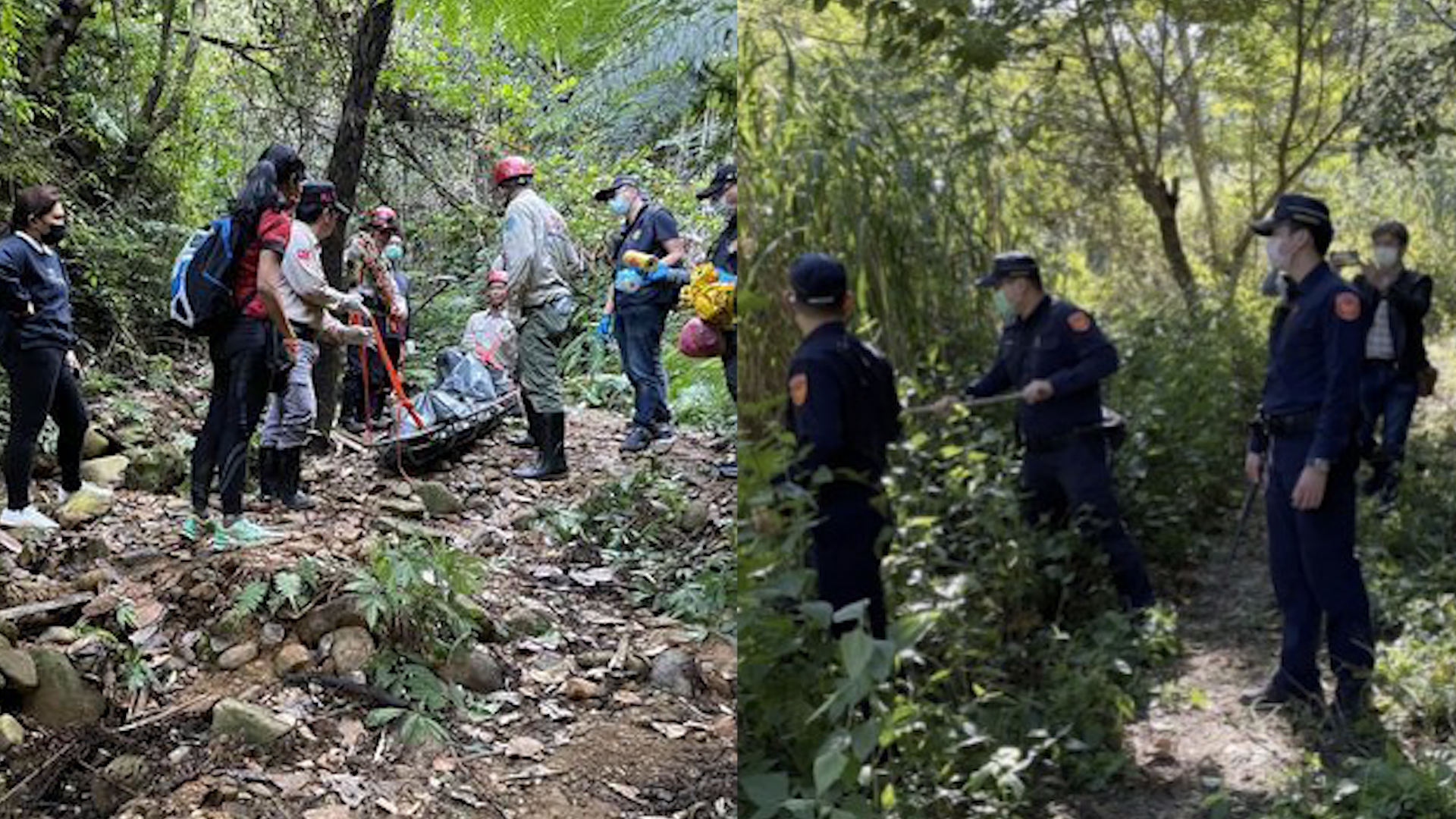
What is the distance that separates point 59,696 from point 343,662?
0.49 m

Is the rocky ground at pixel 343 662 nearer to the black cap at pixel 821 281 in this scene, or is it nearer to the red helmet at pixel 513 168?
the red helmet at pixel 513 168

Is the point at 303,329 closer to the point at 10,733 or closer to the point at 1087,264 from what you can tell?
the point at 10,733

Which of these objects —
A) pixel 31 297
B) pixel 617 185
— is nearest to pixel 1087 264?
pixel 617 185

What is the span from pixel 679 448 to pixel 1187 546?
2146 millimetres

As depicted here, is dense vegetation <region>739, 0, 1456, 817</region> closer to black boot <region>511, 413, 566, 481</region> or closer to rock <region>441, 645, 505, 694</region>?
rock <region>441, 645, 505, 694</region>

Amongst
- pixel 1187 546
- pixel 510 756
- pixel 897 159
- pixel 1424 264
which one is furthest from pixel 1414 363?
pixel 510 756

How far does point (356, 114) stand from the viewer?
2.58m

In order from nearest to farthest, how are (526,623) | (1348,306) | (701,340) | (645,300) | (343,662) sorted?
(1348,306) → (701,340) → (343,662) → (645,300) → (526,623)

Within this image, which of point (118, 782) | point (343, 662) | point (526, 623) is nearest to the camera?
point (118, 782)

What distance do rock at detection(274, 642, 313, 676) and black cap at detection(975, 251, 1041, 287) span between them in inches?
80.6

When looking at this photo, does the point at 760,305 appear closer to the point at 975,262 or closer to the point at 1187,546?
the point at 975,262

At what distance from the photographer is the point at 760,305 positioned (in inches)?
25.9

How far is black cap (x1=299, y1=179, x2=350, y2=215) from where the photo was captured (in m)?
2.49

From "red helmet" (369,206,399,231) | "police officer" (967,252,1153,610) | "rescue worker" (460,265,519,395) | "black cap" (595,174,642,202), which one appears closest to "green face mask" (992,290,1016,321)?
"police officer" (967,252,1153,610)
